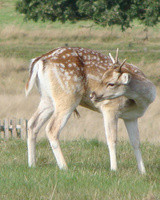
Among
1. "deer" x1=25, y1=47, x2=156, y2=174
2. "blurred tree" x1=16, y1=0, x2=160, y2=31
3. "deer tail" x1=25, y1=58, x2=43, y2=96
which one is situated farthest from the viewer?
"blurred tree" x1=16, y1=0, x2=160, y2=31

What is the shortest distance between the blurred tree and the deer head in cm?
925

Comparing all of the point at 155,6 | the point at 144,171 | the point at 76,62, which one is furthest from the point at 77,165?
the point at 155,6

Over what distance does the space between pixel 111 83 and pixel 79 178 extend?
146cm

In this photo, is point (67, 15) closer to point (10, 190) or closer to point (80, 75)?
point (80, 75)

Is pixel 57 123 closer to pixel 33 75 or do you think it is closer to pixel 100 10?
pixel 33 75

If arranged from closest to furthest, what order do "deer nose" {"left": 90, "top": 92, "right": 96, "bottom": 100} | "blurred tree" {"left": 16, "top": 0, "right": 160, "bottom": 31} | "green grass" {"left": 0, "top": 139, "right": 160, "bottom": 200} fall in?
"green grass" {"left": 0, "top": 139, "right": 160, "bottom": 200} < "deer nose" {"left": 90, "top": 92, "right": 96, "bottom": 100} < "blurred tree" {"left": 16, "top": 0, "right": 160, "bottom": 31}

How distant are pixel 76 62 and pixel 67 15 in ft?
33.3

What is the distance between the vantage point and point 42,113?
6.50 m

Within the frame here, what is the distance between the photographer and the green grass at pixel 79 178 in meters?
4.48

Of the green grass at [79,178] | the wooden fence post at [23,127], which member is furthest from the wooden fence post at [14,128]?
the green grass at [79,178]

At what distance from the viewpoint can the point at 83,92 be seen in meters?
6.26

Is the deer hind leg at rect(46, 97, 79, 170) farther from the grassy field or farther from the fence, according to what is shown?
the fence

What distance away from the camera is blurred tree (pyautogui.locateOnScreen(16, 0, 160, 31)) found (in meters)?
15.1

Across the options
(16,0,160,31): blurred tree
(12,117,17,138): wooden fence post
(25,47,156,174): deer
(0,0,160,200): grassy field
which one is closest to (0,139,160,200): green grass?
(0,0,160,200): grassy field
